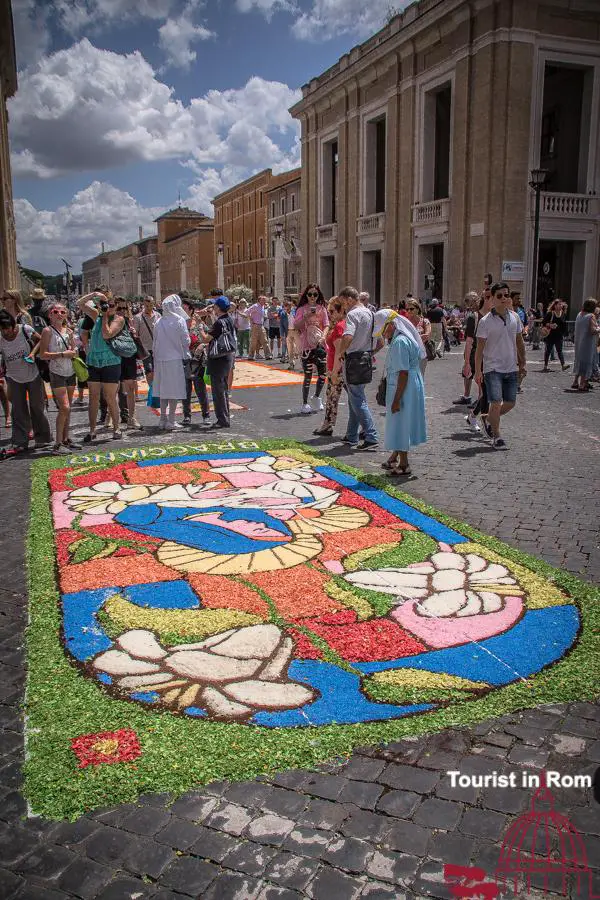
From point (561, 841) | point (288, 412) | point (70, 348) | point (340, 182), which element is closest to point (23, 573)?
point (561, 841)

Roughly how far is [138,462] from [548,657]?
5.53m

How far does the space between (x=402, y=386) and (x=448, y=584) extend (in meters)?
2.65

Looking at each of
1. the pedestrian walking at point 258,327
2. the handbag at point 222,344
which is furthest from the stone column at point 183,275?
the handbag at point 222,344

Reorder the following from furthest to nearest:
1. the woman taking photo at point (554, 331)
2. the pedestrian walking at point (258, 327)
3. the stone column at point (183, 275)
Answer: the stone column at point (183, 275)
the pedestrian walking at point (258, 327)
the woman taking photo at point (554, 331)

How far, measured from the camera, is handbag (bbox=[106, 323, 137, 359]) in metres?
8.93

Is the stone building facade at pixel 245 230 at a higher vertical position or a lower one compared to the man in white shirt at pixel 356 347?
higher

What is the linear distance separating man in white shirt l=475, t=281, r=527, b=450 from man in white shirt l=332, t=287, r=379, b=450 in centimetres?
136

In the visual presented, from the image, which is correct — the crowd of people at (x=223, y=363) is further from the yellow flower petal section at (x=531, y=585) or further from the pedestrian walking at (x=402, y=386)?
the yellow flower petal section at (x=531, y=585)

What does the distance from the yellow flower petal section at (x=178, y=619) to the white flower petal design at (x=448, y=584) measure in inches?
36.0

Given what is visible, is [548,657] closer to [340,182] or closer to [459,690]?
[459,690]

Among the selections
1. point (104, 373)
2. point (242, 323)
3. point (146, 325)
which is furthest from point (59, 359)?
point (242, 323)

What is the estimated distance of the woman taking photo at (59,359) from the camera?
8.41 meters

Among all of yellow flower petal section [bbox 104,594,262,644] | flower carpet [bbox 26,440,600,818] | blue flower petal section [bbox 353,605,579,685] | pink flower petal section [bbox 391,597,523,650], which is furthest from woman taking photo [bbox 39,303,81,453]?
blue flower petal section [bbox 353,605,579,685]

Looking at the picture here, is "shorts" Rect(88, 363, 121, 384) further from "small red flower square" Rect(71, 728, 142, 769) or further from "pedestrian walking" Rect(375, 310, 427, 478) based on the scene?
"small red flower square" Rect(71, 728, 142, 769)
